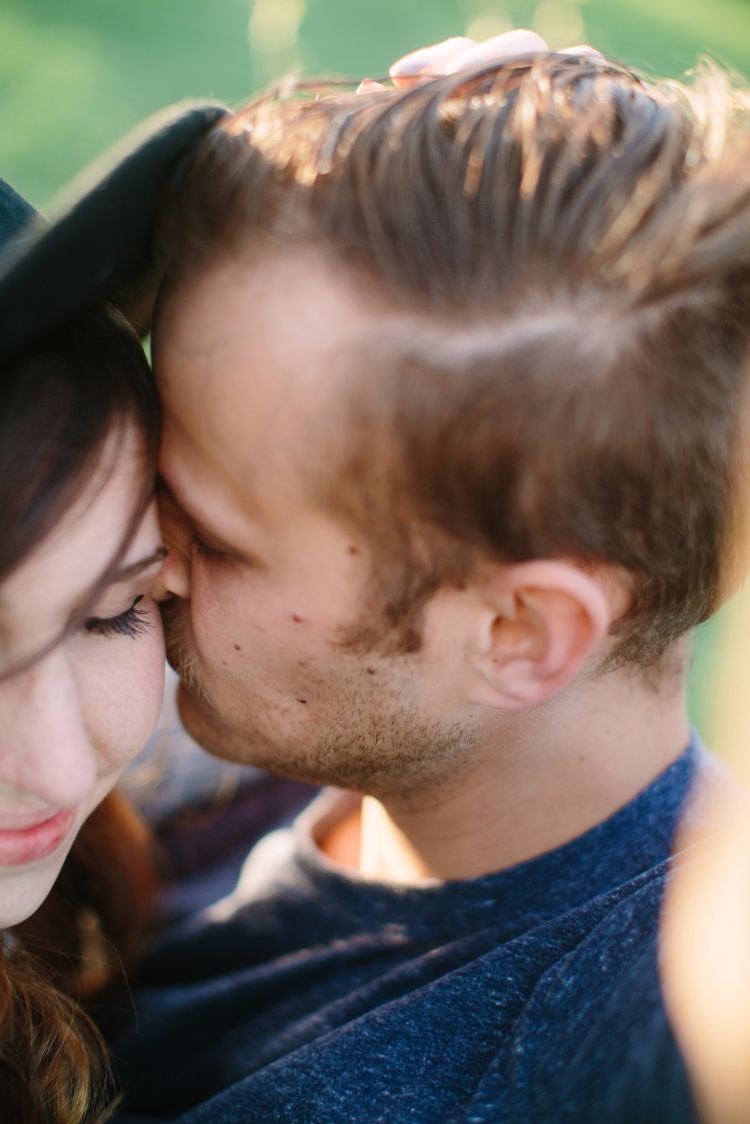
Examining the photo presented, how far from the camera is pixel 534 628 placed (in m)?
1.46

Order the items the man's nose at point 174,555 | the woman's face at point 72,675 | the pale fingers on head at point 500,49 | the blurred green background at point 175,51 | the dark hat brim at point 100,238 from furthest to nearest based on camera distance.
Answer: the blurred green background at point 175,51 < the pale fingers on head at point 500,49 < the man's nose at point 174,555 < the woman's face at point 72,675 < the dark hat brim at point 100,238

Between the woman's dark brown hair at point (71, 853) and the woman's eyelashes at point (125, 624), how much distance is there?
0.47 feet

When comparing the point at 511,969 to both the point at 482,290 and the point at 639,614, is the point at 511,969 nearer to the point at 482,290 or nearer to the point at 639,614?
the point at 639,614

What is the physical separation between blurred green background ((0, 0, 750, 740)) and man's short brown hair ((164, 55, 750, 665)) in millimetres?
2310

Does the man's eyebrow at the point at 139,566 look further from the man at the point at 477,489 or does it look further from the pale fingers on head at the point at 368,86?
the pale fingers on head at the point at 368,86

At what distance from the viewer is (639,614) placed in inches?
62.2

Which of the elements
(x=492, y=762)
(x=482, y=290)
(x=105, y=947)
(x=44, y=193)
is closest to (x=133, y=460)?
(x=482, y=290)

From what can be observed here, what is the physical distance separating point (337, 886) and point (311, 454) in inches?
40.1

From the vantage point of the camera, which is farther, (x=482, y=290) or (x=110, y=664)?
(x=110, y=664)

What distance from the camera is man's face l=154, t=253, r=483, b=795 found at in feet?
4.38

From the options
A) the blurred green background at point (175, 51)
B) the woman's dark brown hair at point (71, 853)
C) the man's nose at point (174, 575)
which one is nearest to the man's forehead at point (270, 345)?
the woman's dark brown hair at point (71, 853)

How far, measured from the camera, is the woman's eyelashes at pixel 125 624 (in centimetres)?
141

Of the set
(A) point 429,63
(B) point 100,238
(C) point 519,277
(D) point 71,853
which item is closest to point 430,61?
(A) point 429,63

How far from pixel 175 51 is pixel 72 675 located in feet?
13.8
